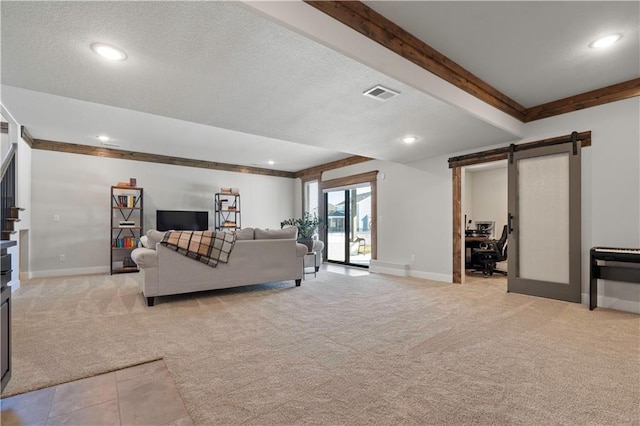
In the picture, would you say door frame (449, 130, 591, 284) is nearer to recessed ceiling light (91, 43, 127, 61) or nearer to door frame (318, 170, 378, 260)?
door frame (318, 170, 378, 260)

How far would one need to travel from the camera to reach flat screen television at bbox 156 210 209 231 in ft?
22.7

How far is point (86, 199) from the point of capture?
20.8ft

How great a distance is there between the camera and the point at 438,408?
1667mm

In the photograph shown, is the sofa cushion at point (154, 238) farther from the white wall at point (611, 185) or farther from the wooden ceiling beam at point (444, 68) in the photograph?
the white wall at point (611, 185)

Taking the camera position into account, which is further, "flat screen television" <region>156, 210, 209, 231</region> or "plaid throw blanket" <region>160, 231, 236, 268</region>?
"flat screen television" <region>156, 210, 209, 231</region>

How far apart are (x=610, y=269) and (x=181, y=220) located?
7.57 meters

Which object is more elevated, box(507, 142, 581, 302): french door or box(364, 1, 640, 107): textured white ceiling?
box(364, 1, 640, 107): textured white ceiling

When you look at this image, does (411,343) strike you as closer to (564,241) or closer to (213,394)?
(213,394)

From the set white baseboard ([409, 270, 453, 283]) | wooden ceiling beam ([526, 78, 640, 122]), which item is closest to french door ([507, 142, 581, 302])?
wooden ceiling beam ([526, 78, 640, 122])

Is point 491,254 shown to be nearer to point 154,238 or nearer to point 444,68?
point 444,68

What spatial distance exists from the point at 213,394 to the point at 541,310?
12.0 ft

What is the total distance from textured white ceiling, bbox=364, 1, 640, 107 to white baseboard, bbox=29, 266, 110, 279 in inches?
275

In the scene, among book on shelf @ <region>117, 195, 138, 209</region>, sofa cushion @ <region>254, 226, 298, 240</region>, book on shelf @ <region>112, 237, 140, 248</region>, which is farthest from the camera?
book on shelf @ <region>117, 195, 138, 209</region>

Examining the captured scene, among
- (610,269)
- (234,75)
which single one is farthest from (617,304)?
(234,75)
